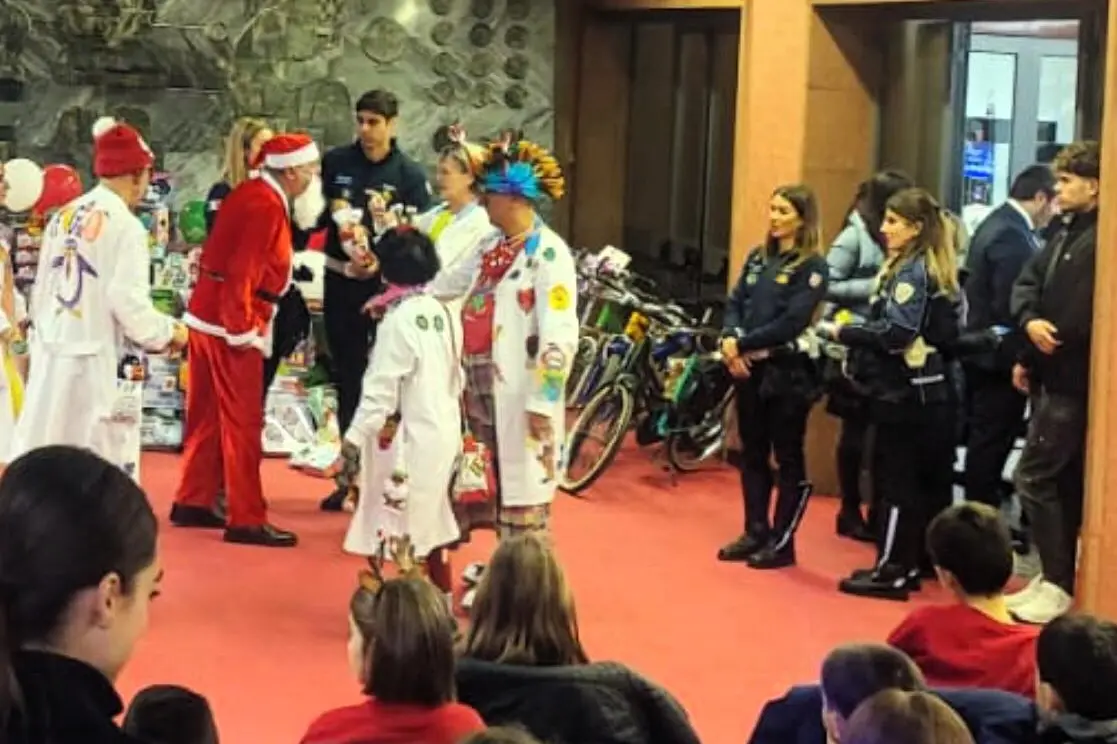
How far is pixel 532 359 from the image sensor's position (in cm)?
556

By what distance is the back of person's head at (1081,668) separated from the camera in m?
3.12

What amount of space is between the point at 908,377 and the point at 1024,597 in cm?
82

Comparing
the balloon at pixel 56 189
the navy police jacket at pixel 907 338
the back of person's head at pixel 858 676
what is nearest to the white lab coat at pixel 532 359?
the navy police jacket at pixel 907 338

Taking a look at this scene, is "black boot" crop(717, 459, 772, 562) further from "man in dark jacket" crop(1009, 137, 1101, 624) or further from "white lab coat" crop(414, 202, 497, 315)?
"white lab coat" crop(414, 202, 497, 315)

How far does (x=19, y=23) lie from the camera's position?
31.3 feet

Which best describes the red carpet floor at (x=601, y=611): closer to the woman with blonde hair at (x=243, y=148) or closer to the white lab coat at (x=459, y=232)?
the white lab coat at (x=459, y=232)

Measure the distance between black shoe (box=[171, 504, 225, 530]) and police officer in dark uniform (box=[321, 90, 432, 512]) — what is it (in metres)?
0.62

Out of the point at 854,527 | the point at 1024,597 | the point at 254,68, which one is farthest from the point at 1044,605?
the point at 254,68

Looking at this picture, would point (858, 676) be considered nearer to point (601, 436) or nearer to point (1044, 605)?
point (1044, 605)

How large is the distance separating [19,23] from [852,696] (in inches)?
297

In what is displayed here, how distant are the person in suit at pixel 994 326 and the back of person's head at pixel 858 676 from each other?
12.2 feet

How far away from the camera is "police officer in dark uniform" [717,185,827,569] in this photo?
6.57m

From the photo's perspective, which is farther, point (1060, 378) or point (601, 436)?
point (601, 436)

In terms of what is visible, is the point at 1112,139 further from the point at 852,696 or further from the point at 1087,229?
the point at 852,696
